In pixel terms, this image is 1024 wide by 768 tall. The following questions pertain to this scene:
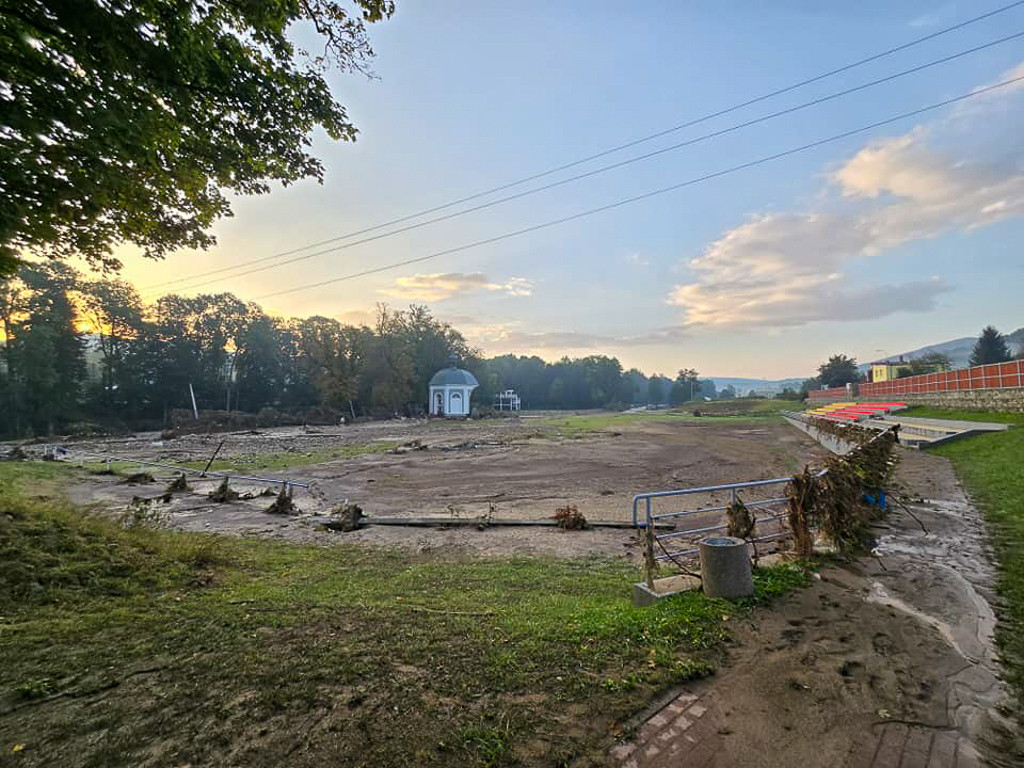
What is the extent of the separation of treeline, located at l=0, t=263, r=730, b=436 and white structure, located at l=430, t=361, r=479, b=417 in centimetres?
537

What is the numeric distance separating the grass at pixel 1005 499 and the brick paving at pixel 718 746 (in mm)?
1210

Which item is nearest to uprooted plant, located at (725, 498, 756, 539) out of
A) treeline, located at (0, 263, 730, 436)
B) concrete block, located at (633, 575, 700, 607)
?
concrete block, located at (633, 575, 700, 607)

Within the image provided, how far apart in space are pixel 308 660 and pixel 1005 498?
1351 centimetres

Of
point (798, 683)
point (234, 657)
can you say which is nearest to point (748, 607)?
point (798, 683)

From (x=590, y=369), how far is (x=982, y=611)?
110 metres

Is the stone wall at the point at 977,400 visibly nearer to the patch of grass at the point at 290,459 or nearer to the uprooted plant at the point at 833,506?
the uprooted plant at the point at 833,506

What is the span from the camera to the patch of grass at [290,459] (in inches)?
781

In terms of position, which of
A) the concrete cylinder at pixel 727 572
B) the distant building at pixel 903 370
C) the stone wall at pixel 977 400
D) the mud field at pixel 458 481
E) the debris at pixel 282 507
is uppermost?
the distant building at pixel 903 370

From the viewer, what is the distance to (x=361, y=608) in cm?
489

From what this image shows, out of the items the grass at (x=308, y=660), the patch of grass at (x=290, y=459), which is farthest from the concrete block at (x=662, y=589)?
the patch of grass at (x=290, y=459)

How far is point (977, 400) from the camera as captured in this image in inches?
925

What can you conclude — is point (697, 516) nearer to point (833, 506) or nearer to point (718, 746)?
point (833, 506)

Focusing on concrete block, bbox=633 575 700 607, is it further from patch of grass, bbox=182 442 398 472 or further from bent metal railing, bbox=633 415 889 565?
patch of grass, bbox=182 442 398 472

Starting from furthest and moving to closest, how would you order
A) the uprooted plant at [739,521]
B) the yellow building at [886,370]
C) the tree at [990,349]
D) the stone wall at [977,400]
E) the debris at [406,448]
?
the yellow building at [886,370], the tree at [990,349], the debris at [406,448], the stone wall at [977,400], the uprooted plant at [739,521]
